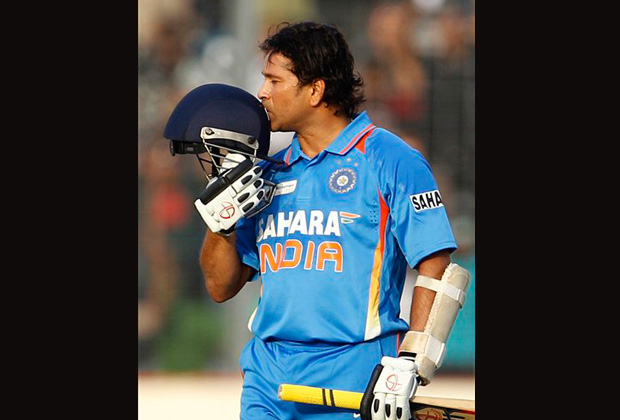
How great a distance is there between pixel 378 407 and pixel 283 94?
131 cm

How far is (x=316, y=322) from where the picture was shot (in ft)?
13.1

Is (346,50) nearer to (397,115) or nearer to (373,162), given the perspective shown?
(373,162)

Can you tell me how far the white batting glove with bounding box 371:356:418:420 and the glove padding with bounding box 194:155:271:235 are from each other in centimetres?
82

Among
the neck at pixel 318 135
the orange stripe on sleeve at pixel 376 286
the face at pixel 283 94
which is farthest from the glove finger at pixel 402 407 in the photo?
the face at pixel 283 94

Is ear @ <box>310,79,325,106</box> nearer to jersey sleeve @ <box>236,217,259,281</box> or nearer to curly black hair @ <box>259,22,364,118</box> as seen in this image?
curly black hair @ <box>259,22,364,118</box>

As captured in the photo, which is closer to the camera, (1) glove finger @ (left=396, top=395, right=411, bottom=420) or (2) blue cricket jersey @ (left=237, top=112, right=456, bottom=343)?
(1) glove finger @ (left=396, top=395, right=411, bottom=420)

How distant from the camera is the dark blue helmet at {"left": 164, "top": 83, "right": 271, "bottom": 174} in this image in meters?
4.14

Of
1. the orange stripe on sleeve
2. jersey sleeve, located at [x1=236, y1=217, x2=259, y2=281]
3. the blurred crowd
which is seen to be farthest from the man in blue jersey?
the blurred crowd

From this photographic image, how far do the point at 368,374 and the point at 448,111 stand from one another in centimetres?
557

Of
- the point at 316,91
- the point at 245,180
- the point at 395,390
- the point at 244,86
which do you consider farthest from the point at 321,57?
the point at 244,86

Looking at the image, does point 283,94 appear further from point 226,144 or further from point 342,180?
point 342,180

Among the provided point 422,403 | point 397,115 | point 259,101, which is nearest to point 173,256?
point 397,115

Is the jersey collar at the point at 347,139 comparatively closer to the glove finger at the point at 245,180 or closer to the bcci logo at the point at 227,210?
the glove finger at the point at 245,180

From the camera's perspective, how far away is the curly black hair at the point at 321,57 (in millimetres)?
4230
